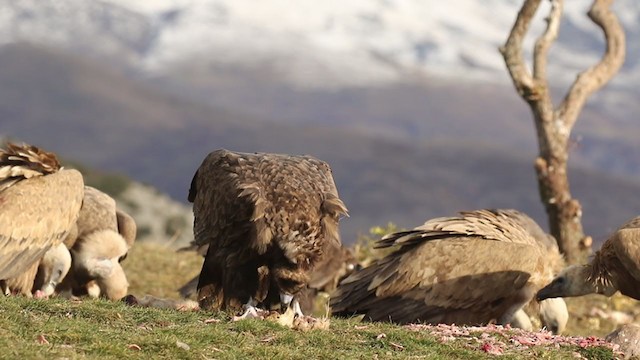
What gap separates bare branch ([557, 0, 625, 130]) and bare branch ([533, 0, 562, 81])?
0.59 meters

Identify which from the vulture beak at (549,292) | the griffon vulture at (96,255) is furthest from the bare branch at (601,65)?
the griffon vulture at (96,255)

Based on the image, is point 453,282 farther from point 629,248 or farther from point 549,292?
point 629,248

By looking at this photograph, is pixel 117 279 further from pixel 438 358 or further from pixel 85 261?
pixel 438 358

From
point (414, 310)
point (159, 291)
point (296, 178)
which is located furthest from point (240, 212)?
point (159, 291)

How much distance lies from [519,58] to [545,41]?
3.40 feet

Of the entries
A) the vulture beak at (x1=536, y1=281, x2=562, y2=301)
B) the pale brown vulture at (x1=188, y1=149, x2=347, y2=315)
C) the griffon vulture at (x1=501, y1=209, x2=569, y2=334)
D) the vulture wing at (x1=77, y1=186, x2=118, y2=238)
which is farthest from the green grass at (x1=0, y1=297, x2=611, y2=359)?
the vulture wing at (x1=77, y1=186, x2=118, y2=238)

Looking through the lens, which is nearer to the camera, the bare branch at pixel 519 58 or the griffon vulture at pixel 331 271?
the griffon vulture at pixel 331 271

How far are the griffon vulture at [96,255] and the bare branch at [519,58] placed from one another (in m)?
7.92

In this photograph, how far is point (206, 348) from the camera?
25.9 ft

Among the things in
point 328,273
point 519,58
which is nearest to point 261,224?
point 328,273

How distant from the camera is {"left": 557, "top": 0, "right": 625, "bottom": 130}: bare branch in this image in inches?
775

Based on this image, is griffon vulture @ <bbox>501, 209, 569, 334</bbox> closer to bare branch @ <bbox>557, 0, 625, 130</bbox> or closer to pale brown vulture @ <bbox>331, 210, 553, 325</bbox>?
pale brown vulture @ <bbox>331, 210, 553, 325</bbox>

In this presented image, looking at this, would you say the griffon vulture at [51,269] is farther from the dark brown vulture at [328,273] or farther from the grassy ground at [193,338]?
the grassy ground at [193,338]

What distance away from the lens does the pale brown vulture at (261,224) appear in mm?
8984
